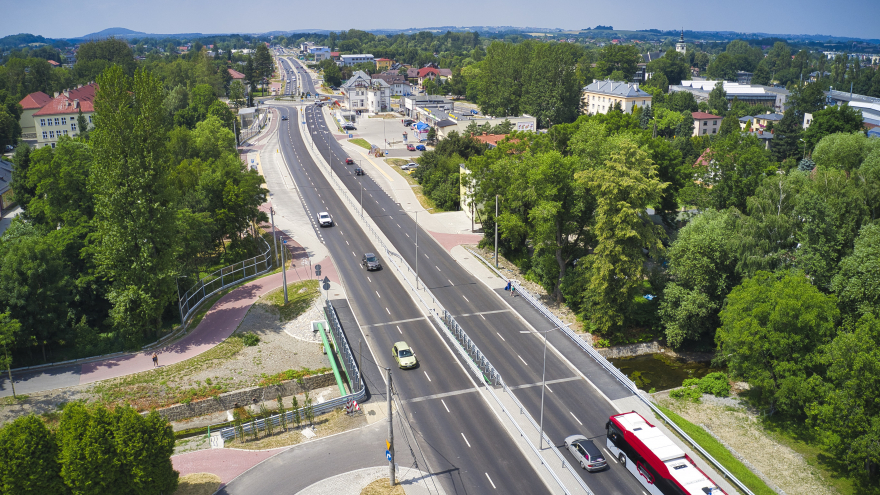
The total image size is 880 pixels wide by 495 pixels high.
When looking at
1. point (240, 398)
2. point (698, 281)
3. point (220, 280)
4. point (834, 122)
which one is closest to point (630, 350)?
point (698, 281)

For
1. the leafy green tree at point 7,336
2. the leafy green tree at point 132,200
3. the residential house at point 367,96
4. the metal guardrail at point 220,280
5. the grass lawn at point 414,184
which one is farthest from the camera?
the residential house at point 367,96

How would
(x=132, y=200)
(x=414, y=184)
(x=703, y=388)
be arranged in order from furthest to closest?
1. (x=414, y=184)
2. (x=132, y=200)
3. (x=703, y=388)

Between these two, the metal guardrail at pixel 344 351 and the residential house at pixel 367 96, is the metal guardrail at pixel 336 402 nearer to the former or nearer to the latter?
the metal guardrail at pixel 344 351

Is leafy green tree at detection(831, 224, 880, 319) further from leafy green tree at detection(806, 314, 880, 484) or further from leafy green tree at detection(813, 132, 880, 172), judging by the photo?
leafy green tree at detection(813, 132, 880, 172)

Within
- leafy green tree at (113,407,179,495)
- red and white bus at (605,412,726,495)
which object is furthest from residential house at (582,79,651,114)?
leafy green tree at (113,407,179,495)

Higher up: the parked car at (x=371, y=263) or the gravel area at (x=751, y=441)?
the parked car at (x=371, y=263)

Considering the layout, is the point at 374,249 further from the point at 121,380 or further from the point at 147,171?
the point at 121,380

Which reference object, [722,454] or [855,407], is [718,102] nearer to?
[855,407]

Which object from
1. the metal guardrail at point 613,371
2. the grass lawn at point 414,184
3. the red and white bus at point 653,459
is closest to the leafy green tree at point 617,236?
the metal guardrail at point 613,371
